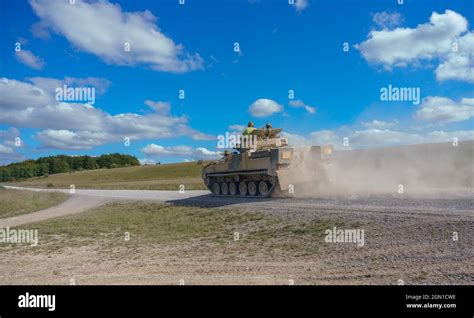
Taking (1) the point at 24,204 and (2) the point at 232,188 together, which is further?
(1) the point at 24,204

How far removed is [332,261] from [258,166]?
12.0m

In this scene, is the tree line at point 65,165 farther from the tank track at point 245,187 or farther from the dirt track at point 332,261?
the dirt track at point 332,261

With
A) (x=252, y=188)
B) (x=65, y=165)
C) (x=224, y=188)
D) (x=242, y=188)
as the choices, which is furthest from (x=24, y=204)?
(x=65, y=165)

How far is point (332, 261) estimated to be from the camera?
835 cm

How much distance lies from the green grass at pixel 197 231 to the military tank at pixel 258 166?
3837 millimetres

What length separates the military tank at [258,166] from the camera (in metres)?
19.2

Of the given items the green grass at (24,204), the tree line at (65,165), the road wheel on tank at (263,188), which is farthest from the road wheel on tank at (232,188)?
the tree line at (65,165)

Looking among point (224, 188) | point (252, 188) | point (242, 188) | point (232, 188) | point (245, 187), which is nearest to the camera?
point (252, 188)

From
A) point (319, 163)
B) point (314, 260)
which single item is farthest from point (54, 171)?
point (314, 260)

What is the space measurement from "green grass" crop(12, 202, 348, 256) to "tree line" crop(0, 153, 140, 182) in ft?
322

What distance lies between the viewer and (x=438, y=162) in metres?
24.8

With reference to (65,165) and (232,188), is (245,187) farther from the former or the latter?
(65,165)

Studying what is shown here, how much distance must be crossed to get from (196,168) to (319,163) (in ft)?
178
